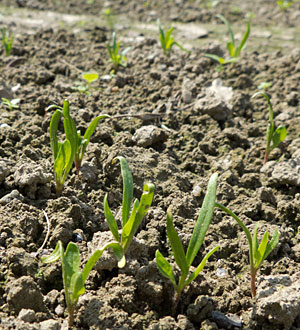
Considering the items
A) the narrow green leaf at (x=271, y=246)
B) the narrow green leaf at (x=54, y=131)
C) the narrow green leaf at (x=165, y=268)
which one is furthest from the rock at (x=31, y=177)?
the narrow green leaf at (x=271, y=246)

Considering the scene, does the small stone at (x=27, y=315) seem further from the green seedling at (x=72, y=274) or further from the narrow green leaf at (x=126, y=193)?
the narrow green leaf at (x=126, y=193)

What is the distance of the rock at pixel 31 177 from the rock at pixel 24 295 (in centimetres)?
56

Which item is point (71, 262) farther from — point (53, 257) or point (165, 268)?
point (165, 268)

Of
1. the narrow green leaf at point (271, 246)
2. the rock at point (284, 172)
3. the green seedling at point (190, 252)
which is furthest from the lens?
the rock at point (284, 172)

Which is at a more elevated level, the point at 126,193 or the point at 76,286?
the point at 126,193

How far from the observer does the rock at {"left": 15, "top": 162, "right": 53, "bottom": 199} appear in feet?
6.75

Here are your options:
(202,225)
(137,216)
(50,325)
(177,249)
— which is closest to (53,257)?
(50,325)

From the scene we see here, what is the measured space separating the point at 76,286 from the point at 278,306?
0.78m

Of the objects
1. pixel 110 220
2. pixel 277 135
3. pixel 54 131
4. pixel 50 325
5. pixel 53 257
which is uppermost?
pixel 54 131

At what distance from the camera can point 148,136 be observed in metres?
2.57

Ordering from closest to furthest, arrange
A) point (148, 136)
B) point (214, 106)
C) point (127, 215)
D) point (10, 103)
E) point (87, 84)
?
point (127, 215), point (148, 136), point (10, 103), point (214, 106), point (87, 84)

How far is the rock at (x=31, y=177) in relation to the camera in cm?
206

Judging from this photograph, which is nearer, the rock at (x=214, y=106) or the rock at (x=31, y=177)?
the rock at (x=31, y=177)

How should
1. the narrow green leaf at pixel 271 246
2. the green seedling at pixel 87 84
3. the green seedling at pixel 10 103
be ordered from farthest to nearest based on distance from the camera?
the green seedling at pixel 87 84 < the green seedling at pixel 10 103 < the narrow green leaf at pixel 271 246
